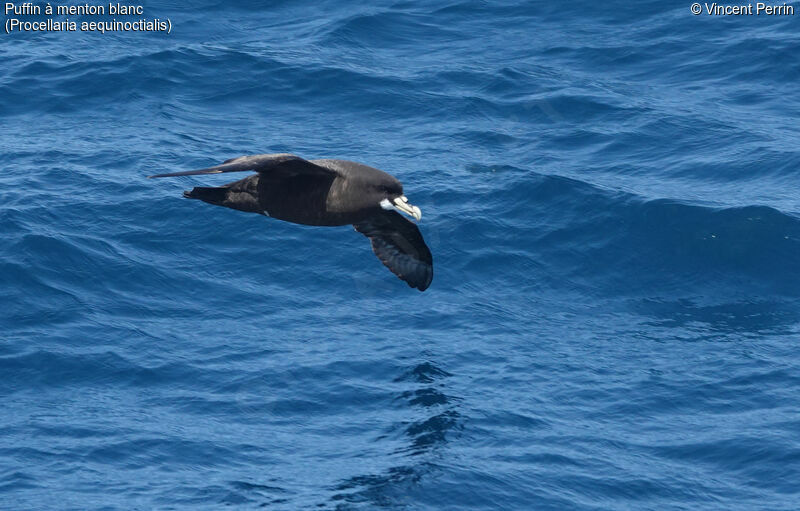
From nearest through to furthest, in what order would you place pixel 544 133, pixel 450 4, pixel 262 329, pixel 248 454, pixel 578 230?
pixel 248 454
pixel 262 329
pixel 578 230
pixel 544 133
pixel 450 4

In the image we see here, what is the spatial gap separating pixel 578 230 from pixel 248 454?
9.40 metres

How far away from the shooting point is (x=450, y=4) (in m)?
38.8

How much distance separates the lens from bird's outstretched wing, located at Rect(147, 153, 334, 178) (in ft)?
58.4

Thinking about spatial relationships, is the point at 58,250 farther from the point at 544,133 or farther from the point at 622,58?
the point at 622,58

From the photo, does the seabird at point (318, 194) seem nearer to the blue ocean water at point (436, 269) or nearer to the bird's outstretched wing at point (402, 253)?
the bird's outstretched wing at point (402, 253)

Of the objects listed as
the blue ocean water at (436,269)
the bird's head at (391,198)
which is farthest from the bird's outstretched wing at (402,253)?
the blue ocean water at (436,269)

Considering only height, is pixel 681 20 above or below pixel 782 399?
above

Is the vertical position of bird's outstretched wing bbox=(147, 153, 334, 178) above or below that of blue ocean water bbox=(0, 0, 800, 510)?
above

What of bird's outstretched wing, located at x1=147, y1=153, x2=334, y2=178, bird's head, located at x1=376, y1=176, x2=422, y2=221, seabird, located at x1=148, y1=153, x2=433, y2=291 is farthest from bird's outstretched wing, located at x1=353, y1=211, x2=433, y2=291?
bird's outstretched wing, located at x1=147, y1=153, x2=334, y2=178

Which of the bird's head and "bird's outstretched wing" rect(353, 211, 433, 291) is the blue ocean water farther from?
the bird's head

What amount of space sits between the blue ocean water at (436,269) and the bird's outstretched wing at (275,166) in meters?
5.78

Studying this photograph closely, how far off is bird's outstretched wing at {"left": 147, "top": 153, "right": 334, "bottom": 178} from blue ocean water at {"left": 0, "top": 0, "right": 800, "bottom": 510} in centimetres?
578

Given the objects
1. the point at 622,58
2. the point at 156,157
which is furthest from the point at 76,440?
the point at 622,58

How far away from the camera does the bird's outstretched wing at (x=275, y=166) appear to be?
58.4ft
